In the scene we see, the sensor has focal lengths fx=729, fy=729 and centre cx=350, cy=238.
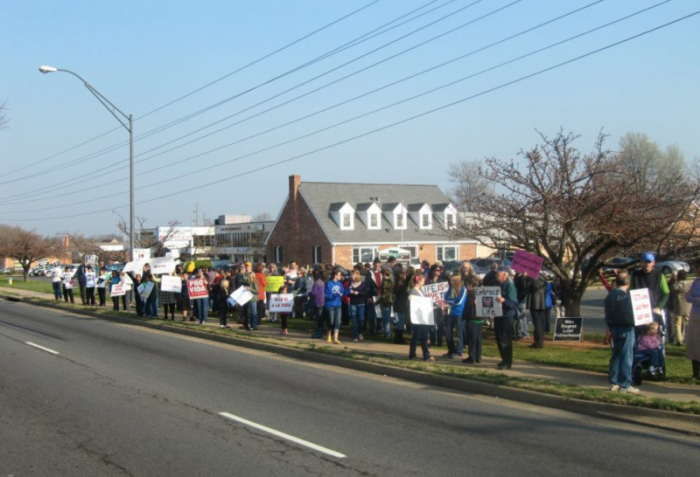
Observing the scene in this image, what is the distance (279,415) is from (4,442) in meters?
3.30

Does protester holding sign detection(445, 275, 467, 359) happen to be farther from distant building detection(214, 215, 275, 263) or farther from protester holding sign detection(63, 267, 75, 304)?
distant building detection(214, 215, 275, 263)

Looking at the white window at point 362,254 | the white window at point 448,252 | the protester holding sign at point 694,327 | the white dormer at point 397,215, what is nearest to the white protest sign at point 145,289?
the protester holding sign at point 694,327

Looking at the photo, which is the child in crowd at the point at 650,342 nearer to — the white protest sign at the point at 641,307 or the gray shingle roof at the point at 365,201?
the white protest sign at the point at 641,307

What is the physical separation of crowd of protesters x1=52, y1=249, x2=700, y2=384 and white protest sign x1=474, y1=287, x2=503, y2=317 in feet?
0.35

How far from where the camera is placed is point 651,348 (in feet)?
37.2

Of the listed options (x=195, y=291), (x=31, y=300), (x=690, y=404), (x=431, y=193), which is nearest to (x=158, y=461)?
(x=690, y=404)

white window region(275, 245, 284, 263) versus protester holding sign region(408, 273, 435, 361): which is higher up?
white window region(275, 245, 284, 263)

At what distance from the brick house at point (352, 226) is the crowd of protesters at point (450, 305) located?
3042cm

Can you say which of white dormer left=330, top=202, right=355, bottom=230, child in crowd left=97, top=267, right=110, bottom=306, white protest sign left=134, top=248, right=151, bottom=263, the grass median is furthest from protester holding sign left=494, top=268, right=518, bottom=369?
white dormer left=330, top=202, right=355, bottom=230

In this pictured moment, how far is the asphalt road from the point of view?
7293mm

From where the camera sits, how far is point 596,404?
986 centimetres

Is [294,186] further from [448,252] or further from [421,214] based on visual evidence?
[448,252]

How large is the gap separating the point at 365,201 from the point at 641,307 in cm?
Answer: 5032

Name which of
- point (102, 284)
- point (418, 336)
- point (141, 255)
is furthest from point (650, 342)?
point (102, 284)
